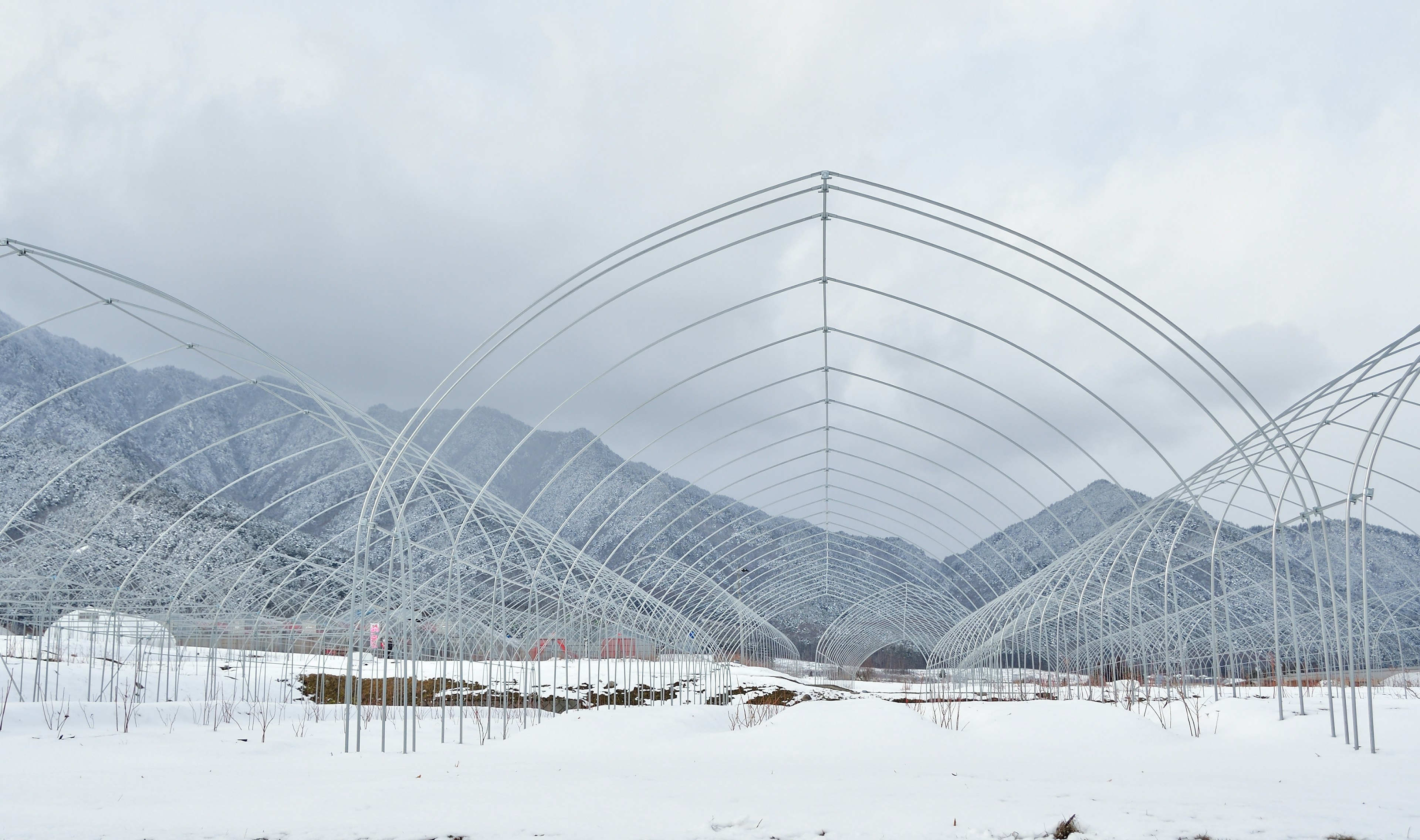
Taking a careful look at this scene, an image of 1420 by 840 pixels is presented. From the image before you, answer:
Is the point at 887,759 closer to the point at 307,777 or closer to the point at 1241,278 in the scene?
the point at 307,777

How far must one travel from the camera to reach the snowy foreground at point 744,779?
6.06 metres

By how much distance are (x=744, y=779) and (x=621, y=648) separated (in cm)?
1774

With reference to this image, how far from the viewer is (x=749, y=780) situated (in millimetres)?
8242

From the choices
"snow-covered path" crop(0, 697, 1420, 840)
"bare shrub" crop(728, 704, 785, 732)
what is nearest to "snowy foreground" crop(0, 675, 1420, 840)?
"snow-covered path" crop(0, 697, 1420, 840)

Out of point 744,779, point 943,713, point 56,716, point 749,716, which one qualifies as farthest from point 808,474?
point 56,716

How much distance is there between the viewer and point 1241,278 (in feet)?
51.2

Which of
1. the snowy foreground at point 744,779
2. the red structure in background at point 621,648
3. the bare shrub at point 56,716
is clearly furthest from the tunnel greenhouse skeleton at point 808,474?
the snowy foreground at point 744,779

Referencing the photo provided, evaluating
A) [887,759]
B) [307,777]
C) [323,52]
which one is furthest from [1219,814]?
[323,52]

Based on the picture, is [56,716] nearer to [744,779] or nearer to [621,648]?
[744,779]

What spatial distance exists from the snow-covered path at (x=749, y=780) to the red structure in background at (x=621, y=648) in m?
7.68

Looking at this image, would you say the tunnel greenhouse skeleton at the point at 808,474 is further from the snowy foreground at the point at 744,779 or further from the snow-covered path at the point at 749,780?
the snow-covered path at the point at 749,780

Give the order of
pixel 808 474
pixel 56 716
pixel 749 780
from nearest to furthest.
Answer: pixel 749 780, pixel 56 716, pixel 808 474

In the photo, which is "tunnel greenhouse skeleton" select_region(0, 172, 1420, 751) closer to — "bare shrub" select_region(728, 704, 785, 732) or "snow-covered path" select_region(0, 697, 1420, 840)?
"snow-covered path" select_region(0, 697, 1420, 840)

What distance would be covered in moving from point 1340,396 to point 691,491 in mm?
85575
